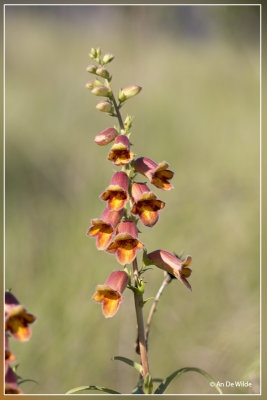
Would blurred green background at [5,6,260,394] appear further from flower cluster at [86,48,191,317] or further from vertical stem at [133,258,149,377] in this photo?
flower cluster at [86,48,191,317]

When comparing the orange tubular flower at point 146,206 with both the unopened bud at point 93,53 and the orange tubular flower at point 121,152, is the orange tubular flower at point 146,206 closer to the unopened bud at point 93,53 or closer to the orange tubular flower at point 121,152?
the orange tubular flower at point 121,152

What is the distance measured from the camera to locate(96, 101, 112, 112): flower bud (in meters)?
1.82

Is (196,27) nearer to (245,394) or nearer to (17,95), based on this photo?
(17,95)

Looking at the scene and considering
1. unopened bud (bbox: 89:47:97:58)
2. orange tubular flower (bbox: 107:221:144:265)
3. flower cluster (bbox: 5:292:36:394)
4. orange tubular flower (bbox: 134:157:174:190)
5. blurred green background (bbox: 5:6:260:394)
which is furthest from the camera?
blurred green background (bbox: 5:6:260:394)

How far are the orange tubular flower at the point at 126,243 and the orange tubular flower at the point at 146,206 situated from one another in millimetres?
52


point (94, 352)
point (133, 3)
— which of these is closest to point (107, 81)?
point (133, 3)

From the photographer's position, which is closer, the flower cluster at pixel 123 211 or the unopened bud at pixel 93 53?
the flower cluster at pixel 123 211

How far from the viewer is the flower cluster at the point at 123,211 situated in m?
1.76

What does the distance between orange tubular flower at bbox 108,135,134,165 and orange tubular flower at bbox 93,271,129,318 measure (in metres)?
0.39

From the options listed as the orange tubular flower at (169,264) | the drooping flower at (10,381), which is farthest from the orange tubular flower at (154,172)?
the drooping flower at (10,381)

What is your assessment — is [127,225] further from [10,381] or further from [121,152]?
[10,381]

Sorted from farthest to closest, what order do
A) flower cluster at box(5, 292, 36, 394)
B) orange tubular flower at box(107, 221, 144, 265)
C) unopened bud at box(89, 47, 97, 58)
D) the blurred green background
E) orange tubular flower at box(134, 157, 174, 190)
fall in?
1. the blurred green background
2. unopened bud at box(89, 47, 97, 58)
3. orange tubular flower at box(134, 157, 174, 190)
4. orange tubular flower at box(107, 221, 144, 265)
5. flower cluster at box(5, 292, 36, 394)

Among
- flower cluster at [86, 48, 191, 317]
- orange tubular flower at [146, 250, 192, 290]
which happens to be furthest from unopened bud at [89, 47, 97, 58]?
orange tubular flower at [146, 250, 192, 290]

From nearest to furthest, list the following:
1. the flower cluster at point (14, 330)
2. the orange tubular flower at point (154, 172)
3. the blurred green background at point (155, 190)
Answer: the flower cluster at point (14, 330)
the orange tubular flower at point (154, 172)
the blurred green background at point (155, 190)
